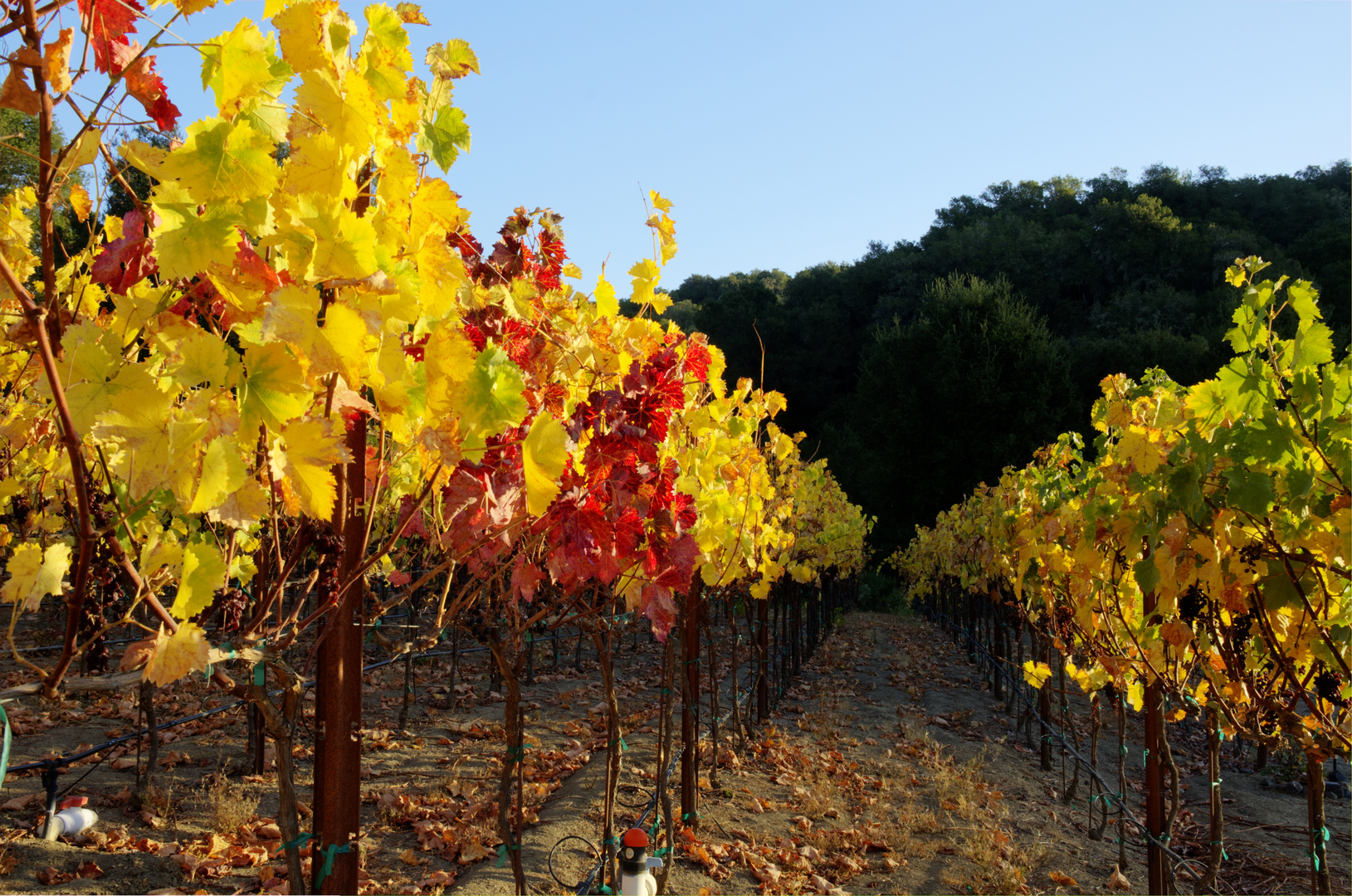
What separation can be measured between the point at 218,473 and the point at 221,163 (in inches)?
15.5

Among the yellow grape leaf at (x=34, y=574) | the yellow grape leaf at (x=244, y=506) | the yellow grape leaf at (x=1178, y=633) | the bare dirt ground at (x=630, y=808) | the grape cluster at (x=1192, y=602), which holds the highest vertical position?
the yellow grape leaf at (x=244, y=506)

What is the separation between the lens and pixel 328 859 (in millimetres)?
1528

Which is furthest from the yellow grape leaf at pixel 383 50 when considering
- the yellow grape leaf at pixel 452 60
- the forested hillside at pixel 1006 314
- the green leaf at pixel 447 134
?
the forested hillside at pixel 1006 314

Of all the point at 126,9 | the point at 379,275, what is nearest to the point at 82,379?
the point at 379,275

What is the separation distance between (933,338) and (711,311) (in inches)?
553

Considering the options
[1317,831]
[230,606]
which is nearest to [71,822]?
[230,606]

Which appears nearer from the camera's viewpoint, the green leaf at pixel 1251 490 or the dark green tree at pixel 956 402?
the green leaf at pixel 1251 490

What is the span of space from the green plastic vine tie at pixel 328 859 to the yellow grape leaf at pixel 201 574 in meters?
0.66

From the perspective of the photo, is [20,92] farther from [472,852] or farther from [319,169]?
[472,852]

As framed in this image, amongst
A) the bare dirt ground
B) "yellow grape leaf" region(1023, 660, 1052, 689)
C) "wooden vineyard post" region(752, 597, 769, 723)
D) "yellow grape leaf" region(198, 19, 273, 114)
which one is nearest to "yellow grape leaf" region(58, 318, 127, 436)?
"yellow grape leaf" region(198, 19, 273, 114)

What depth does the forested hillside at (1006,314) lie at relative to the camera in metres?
25.9

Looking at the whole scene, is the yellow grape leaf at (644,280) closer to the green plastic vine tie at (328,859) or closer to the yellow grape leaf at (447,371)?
the yellow grape leaf at (447,371)

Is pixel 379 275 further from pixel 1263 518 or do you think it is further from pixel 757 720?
pixel 757 720

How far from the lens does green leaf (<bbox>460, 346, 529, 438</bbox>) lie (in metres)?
1.25
